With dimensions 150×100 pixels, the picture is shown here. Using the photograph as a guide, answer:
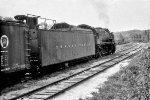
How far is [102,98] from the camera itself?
9734 millimetres

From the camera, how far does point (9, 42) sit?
11.8m

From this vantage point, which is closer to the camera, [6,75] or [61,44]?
[6,75]

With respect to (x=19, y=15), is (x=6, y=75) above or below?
below

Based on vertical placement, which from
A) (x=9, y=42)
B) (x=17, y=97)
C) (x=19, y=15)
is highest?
(x=19, y=15)

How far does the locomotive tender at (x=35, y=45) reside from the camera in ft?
38.4

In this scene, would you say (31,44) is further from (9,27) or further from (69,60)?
Result: (69,60)

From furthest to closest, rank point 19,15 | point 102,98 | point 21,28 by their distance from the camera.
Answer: point 19,15 < point 21,28 < point 102,98

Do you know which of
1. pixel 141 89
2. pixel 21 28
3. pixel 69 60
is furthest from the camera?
pixel 69 60

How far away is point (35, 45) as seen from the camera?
15.2 meters

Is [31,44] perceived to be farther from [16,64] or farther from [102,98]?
[102,98]

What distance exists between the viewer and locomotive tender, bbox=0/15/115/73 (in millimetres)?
11703

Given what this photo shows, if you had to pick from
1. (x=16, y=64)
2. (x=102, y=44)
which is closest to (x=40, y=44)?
(x=16, y=64)

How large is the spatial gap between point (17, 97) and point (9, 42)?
2.77 metres

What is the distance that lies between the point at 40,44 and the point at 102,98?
650 cm
